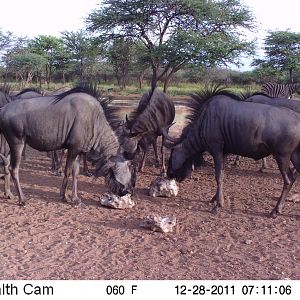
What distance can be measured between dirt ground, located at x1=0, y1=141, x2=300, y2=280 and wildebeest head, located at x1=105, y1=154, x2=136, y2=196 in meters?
0.36

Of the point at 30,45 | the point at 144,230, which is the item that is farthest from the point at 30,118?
the point at 30,45

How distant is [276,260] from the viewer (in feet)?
15.5

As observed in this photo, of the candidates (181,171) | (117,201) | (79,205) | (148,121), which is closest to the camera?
(117,201)

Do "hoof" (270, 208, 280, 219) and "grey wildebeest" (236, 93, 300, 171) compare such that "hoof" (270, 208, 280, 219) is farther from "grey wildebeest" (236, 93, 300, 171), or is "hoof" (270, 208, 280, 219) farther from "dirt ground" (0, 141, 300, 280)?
"grey wildebeest" (236, 93, 300, 171)

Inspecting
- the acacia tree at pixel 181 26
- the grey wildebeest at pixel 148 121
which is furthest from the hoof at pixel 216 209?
the acacia tree at pixel 181 26

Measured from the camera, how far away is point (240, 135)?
21.4 feet

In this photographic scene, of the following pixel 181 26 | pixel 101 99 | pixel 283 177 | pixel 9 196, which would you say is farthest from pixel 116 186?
pixel 181 26

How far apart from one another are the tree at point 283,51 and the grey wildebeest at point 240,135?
84.7 ft

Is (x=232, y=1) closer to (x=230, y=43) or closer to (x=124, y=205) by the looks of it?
(x=230, y=43)

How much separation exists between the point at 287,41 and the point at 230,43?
533 inches

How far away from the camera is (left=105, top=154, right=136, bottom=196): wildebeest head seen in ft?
22.7

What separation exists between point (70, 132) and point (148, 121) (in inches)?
91.0

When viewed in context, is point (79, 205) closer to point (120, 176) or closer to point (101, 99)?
point (120, 176)

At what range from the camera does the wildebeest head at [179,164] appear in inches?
282
